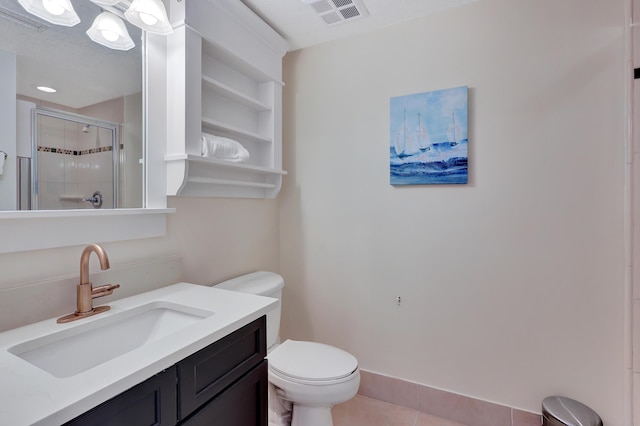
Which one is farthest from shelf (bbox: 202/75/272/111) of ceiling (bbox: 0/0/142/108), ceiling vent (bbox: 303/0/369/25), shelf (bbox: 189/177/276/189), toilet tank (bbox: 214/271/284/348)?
toilet tank (bbox: 214/271/284/348)

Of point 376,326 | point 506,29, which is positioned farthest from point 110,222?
point 506,29

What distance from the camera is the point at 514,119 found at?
5.49ft

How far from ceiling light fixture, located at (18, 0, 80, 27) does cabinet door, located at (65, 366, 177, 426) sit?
122 centimetres

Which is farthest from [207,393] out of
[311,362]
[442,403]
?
[442,403]

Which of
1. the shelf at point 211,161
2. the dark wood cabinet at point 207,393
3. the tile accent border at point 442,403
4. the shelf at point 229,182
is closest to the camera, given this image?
the dark wood cabinet at point 207,393

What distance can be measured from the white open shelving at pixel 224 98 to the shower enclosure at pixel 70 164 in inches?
9.3

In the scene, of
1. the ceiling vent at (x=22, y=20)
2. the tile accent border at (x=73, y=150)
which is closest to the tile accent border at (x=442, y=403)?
the tile accent border at (x=73, y=150)

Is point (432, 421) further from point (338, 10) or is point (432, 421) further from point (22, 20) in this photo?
point (22, 20)

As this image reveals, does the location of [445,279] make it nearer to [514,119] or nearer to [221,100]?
[514,119]

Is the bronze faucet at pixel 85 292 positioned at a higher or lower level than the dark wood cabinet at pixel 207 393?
higher

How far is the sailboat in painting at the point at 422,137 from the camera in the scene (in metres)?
1.83

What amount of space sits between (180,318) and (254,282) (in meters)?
0.64

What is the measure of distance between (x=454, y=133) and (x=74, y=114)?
5.76ft

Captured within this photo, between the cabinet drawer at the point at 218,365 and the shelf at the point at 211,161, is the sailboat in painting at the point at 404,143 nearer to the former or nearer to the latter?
the shelf at the point at 211,161
